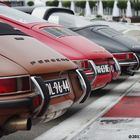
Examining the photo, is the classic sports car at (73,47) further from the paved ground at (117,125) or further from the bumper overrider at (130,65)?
the bumper overrider at (130,65)

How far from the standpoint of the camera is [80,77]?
628cm

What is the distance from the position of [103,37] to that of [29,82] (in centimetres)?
651

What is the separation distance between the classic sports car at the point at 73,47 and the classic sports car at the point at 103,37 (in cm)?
191

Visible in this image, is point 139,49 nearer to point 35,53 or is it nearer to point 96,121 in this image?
point 96,121

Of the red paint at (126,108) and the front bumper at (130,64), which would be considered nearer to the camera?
the red paint at (126,108)

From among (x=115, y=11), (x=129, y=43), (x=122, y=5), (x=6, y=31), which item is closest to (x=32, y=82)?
(x=6, y=31)

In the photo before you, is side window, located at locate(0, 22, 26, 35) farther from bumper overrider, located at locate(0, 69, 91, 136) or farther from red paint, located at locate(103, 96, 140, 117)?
red paint, located at locate(103, 96, 140, 117)

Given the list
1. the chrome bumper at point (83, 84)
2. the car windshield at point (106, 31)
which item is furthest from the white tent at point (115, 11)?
the chrome bumper at point (83, 84)

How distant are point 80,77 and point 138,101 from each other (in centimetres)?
323

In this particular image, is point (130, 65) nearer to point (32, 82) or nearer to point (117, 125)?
point (117, 125)

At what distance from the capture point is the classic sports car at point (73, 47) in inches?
343

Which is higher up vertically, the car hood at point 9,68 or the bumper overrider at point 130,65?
the car hood at point 9,68

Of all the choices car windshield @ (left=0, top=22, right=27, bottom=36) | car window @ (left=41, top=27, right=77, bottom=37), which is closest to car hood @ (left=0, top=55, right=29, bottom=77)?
car windshield @ (left=0, top=22, right=27, bottom=36)

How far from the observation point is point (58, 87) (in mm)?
5793
